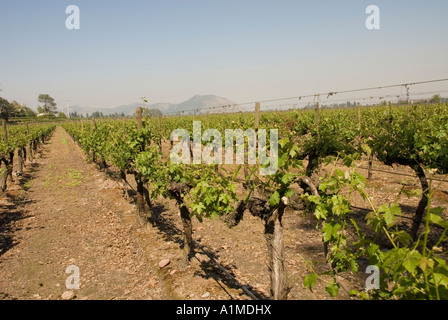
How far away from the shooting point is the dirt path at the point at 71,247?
17.7 ft

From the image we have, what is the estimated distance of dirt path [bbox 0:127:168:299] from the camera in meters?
5.38

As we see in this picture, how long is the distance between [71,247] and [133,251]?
178 cm

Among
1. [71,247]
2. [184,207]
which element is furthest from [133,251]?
[184,207]

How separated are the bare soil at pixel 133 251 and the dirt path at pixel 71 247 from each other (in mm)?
23

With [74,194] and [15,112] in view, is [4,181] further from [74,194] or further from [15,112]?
[15,112]

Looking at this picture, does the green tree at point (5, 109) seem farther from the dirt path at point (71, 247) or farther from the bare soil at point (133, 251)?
the bare soil at point (133, 251)

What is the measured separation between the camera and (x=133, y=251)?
6.80m

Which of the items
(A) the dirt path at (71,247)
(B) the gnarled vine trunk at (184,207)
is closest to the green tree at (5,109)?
(A) the dirt path at (71,247)

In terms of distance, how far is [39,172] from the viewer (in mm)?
16609

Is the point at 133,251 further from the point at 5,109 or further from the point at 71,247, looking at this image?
the point at 5,109

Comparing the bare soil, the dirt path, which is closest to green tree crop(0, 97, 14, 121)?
the dirt path

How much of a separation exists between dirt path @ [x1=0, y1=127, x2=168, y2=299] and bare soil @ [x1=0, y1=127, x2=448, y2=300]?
0.9 inches
